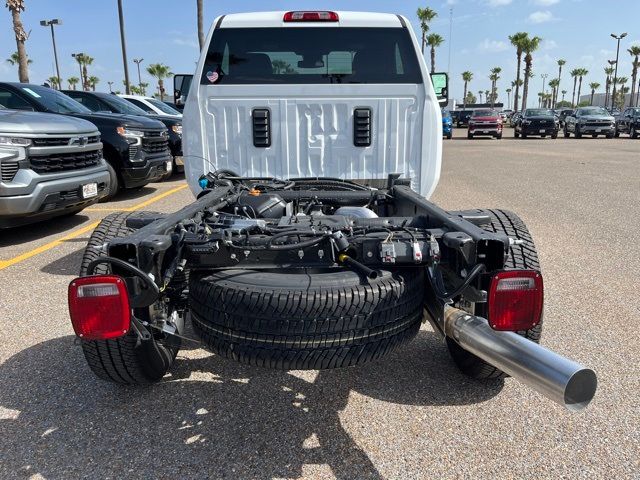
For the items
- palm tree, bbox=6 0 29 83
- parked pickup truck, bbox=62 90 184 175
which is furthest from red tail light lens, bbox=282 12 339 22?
palm tree, bbox=6 0 29 83

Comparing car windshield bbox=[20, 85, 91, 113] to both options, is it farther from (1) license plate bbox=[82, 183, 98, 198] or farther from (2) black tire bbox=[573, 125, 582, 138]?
(2) black tire bbox=[573, 125, 582, 138]

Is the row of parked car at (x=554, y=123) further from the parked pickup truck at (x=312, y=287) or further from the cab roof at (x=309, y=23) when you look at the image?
the parked pickup truck at (x=312, y=287)

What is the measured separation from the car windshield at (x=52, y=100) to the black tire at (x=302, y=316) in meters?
7.01

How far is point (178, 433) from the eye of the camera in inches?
97.1

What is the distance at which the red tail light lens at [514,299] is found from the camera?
1.98 m

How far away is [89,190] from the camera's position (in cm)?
654

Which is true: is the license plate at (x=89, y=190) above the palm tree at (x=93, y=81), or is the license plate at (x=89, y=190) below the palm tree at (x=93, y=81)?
below

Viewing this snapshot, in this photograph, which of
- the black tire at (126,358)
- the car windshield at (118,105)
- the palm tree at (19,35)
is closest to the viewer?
the black tire at (126,358)

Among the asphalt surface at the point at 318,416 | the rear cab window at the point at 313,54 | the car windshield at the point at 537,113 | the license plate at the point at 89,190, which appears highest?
the rear cab window at the point at 313,54

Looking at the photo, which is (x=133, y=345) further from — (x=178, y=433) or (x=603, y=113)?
(x=603, y=113)

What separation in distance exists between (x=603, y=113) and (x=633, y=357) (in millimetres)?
30161

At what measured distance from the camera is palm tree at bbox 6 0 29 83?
78.1 ft

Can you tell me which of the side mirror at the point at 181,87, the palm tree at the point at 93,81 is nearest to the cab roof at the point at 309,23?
the side mirror at the point at 181,87

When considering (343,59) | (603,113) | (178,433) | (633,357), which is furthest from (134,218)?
(603,113)
